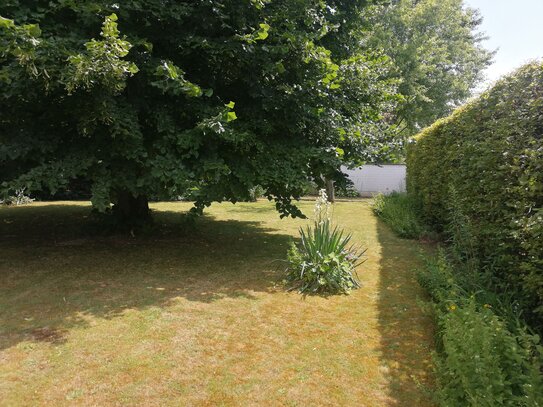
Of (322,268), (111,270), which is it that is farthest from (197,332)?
(111,270)

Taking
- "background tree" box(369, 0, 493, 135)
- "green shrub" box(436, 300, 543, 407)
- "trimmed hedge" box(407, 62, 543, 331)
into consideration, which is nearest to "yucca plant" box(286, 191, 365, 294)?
"trimmed hedge" box(407, 62, 543, 331)

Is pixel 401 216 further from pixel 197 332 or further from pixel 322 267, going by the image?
pixel 197 332

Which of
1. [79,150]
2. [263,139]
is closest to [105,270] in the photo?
[79,150]

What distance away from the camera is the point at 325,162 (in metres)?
6.42

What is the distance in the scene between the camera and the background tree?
2025cm

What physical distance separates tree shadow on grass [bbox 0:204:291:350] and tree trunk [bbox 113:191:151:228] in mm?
375

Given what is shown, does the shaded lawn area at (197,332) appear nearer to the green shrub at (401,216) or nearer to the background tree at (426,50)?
the green shrub at (401,216)

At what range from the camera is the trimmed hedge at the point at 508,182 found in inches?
129

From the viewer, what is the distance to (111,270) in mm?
5980

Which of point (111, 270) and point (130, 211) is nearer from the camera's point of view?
point (111, 270)

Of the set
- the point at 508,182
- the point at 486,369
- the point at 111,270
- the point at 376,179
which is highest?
the point at 376,179

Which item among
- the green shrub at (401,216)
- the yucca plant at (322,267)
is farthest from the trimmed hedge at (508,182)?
the green shrub at (401,216)

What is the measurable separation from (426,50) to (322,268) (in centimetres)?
1910

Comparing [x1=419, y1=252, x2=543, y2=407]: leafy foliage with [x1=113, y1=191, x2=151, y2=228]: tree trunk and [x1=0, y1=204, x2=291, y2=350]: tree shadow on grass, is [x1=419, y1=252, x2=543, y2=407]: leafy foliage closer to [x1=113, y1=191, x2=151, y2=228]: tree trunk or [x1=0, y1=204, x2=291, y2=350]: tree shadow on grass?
[x1=0, y1=204, x2=291, y2=350]: tree shadow on grass
